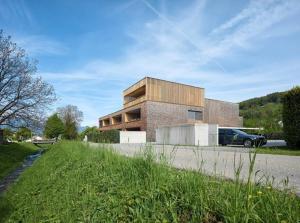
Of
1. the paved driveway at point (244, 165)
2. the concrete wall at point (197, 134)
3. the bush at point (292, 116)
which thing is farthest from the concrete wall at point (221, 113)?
the paved driveway at point (244, 165)

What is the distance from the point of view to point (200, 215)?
3.29m

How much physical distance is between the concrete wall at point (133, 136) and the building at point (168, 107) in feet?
2.97

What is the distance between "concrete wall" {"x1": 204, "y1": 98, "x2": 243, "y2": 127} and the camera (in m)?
54.8

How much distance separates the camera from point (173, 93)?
4903cm

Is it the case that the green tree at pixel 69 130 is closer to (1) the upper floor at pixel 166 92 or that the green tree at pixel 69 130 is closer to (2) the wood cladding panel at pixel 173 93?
(1) the upper floor at pixel 166 92

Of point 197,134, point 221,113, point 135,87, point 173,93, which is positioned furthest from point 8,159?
point 221,113

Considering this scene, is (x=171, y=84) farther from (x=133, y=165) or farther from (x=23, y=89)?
(x=133, y=165)

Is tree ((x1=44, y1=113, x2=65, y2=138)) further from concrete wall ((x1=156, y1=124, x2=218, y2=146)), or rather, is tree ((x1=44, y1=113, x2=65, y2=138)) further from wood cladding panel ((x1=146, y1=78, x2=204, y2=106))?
concrete wall ((x1=156, y1=124, x2=218, y2=146))

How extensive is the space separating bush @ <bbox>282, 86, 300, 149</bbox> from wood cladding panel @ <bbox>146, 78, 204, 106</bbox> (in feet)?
100

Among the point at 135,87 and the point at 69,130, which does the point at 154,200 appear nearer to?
the point at 135,87

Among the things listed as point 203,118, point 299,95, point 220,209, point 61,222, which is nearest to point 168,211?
point 220,209

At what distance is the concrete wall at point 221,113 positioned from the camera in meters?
54.8

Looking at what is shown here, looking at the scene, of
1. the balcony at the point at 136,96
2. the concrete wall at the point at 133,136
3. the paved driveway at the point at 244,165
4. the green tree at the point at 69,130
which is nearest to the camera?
the paved driveway at the point at 244,165

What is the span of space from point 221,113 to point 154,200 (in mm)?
55762
